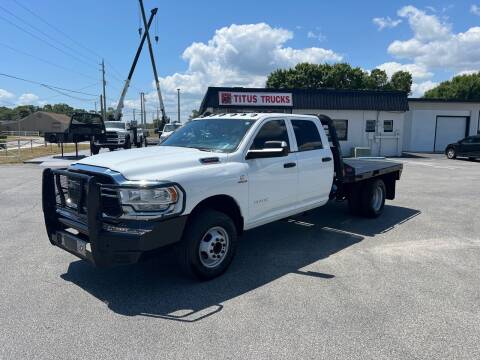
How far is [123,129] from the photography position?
2642 cm

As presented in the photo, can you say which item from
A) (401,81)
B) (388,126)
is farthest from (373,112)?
(401,81)

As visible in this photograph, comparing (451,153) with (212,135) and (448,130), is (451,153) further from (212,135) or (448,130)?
(212,135)

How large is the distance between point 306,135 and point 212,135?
1.53 metres

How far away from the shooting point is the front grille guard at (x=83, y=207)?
375 cm

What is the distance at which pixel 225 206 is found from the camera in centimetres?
471

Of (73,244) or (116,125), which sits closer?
(73,244)

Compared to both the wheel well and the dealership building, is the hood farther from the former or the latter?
the dealership building

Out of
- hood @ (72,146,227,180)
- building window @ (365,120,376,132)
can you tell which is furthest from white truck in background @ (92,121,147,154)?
hood @ (72,146,227,180)

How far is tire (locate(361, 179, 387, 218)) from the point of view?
24.1ft

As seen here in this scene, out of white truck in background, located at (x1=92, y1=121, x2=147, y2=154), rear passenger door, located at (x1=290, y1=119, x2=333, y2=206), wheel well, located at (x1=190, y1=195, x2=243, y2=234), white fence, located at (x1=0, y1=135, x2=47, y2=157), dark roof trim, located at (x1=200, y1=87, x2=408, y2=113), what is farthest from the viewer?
dark roof trim, located at (x1=200, y1=87, x2=408, y2=113)

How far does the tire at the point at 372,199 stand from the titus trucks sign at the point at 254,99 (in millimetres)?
14953

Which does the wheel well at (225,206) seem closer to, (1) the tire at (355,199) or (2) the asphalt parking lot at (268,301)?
(2) the asphalt parking lot at (268,301)

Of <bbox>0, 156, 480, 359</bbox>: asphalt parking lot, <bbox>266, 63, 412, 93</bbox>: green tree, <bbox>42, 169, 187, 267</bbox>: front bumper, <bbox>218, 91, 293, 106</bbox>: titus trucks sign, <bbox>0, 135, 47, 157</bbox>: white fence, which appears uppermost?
<bbox>266, 63, 412, 93</bbox>: green tree

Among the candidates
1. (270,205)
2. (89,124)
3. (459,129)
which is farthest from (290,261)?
(459,129)
